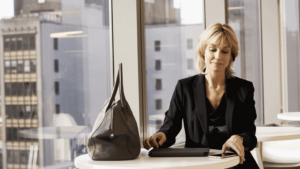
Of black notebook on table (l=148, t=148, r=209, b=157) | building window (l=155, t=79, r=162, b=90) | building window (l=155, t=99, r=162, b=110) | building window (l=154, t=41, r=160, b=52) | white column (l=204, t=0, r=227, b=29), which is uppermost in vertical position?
white column (l=204, t=0, r=227, b=29)

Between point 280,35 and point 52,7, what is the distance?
14.8 ft

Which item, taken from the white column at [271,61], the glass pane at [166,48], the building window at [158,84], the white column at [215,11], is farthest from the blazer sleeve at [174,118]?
the white column at [271,61]

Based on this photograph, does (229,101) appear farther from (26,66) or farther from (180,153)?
(26,66)

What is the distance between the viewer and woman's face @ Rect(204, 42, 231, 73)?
5.93ft

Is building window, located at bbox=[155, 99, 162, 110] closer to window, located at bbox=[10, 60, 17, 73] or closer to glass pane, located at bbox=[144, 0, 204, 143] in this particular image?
glass pane, located at bbox=[144, 0, 204, 143]

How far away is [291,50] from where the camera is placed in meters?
6.15

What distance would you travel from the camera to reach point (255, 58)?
5.58 meters

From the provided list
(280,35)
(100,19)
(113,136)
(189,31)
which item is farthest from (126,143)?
(280,35)

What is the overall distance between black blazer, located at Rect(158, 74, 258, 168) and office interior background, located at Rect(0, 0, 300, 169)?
762 mm

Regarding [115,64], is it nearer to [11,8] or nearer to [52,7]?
[52,7]

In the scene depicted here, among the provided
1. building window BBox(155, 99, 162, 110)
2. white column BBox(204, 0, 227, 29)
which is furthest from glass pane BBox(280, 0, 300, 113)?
building window BBox(155, 99, 162, 110)

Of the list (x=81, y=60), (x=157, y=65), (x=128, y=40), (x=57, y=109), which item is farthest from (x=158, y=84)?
(x=57, y=109)

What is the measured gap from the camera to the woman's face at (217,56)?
1809mm

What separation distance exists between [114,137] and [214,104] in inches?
23.7
